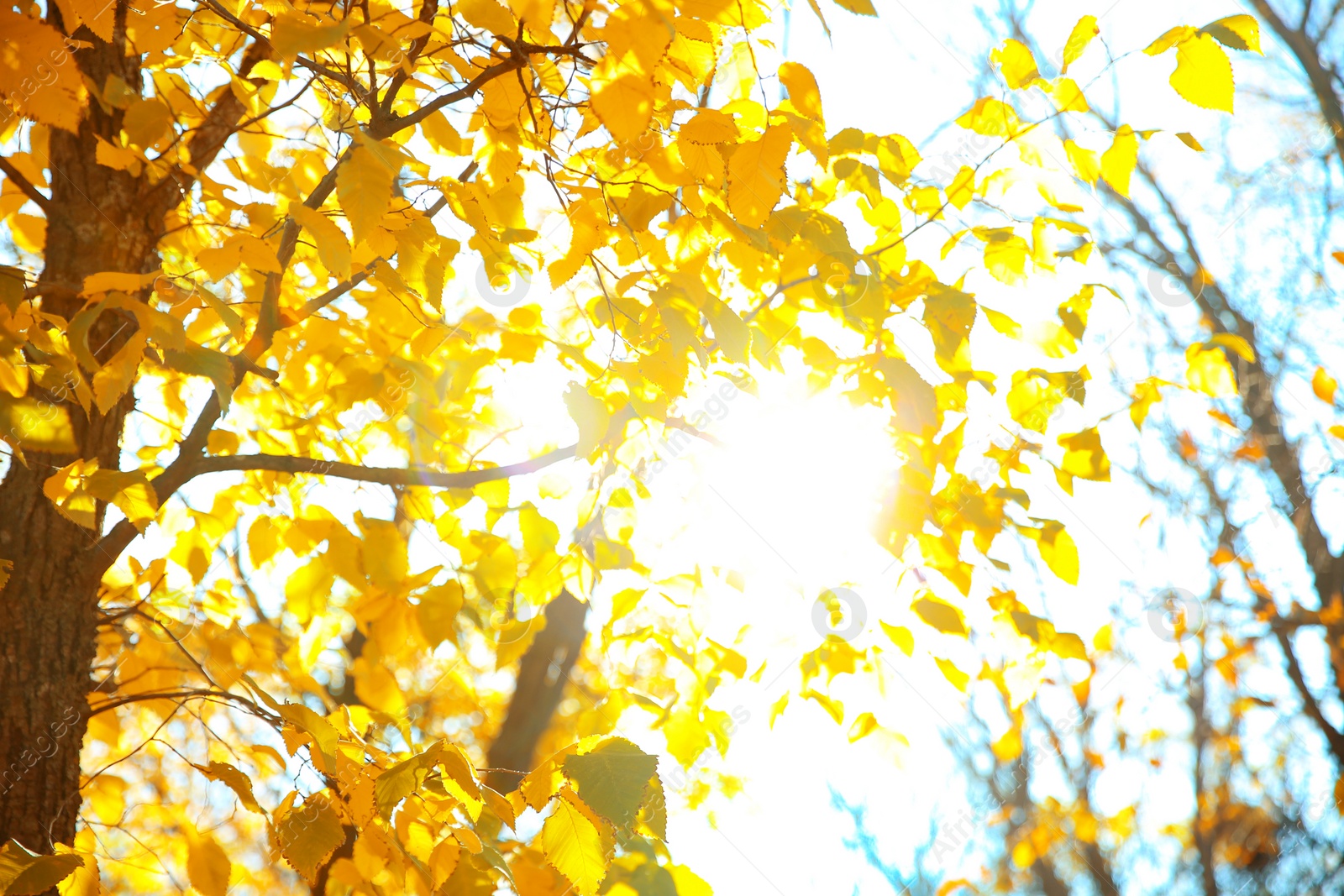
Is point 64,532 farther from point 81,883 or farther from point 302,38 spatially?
point 302,38

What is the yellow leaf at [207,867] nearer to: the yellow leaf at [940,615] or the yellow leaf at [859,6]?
the yellow leaf at [940,615]

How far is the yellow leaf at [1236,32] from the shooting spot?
115 cm

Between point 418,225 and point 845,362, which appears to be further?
point 845,362

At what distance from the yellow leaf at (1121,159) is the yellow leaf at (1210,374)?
0.51 m

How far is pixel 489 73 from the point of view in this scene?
1.14 meters

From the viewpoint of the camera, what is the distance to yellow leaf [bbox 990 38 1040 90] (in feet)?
4.90

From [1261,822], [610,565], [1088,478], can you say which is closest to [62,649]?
[610,565]

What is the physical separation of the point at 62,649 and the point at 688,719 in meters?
1.30

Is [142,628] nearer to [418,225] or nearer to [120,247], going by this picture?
[120,247]

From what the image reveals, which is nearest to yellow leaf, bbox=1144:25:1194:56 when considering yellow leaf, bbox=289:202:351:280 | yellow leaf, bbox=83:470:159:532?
yellow leaf, bbox=289:202:351:280

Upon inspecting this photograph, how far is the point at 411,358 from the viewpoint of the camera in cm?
195

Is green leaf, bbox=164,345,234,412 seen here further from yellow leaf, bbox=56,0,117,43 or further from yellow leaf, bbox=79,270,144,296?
yellow leaf, bbox=56,0,117,43

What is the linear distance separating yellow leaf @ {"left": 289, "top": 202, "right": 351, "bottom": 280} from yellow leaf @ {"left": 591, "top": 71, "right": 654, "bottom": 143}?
1.24 ft

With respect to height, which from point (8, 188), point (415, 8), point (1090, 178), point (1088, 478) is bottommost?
point (1088, 478)
